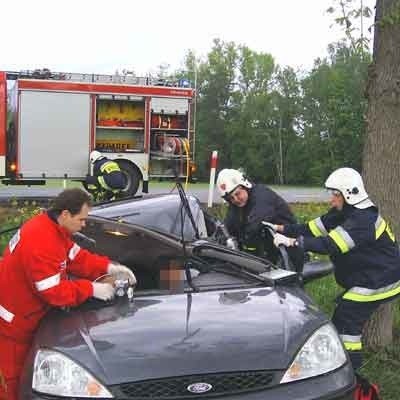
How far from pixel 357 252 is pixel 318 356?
1.49 m

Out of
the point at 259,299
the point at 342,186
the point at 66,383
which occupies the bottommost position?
the point at 66,383

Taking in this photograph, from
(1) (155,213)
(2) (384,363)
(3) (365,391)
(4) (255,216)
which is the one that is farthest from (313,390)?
(4) (255,216)

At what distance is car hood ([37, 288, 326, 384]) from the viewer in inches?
117

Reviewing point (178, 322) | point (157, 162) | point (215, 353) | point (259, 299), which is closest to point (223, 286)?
point (259, 299)

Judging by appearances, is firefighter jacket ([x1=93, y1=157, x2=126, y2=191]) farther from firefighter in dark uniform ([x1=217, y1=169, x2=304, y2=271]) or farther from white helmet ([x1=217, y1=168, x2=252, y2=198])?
white helmet ([x1=217, y1=168, x2=252, y2=198])

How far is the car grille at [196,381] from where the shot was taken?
2881mm

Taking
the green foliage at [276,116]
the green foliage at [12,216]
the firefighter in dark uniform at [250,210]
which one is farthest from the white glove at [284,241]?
the green foliage at [276,116]

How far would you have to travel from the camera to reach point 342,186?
4.46 meters

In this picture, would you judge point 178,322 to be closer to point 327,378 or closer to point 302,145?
point 327,378

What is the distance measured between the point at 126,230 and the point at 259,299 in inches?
44.5

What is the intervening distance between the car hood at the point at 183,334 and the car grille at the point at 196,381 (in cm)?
2

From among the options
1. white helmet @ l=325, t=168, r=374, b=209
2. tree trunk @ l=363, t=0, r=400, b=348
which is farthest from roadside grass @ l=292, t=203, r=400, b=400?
white helmet @ l=325, t=168, r=374, b=209

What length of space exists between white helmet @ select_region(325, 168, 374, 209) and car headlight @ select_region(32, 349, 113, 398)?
217 cm

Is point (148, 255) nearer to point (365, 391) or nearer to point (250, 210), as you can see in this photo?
point (365, 391)
